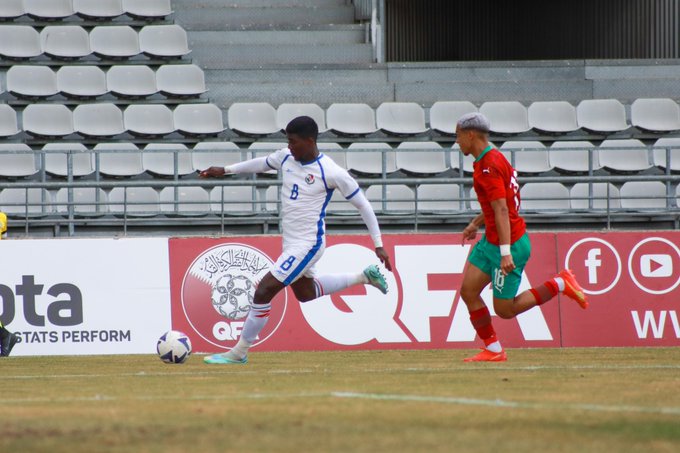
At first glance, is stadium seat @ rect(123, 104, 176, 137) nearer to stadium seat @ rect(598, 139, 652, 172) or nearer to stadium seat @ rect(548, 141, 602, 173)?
stadium seat @ rect(548, 141, 602, 173)

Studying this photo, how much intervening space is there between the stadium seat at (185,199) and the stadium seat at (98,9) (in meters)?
5.88

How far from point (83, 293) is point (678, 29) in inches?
620

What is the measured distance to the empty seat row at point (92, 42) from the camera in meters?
22.4

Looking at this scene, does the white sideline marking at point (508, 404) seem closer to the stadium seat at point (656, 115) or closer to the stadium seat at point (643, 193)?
the stadium seat at point (643, 193)

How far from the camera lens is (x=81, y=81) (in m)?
21.7

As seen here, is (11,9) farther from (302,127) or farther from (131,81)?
(302,127)

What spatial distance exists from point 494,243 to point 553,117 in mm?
11227

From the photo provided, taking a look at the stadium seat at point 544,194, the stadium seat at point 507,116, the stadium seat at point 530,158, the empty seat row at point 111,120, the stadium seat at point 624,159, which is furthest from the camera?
the stadium seat at point 507,116

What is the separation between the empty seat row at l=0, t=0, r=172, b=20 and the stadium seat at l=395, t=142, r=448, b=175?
20.4 feet

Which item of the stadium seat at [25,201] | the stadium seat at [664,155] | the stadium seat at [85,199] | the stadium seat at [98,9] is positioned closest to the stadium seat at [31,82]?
the stadium seat at [98,9]

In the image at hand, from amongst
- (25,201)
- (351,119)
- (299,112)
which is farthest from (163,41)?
(25,201)

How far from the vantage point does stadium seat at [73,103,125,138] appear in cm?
2073

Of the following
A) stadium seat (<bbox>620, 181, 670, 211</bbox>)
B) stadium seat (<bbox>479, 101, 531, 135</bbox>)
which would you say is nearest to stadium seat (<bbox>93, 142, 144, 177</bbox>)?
stadium seat (<bbox>479, 101, 531, 135</bbox>)

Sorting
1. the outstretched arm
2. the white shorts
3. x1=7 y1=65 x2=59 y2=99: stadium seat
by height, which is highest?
x1=7 y1=65 x2=59 y2=99: stadium seat
